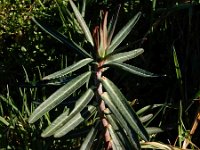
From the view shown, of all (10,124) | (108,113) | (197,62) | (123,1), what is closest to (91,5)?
(123,1)

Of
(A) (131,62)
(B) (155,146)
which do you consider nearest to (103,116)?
(B) (155,146)

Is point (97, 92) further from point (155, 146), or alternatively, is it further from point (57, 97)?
point (155, 146)

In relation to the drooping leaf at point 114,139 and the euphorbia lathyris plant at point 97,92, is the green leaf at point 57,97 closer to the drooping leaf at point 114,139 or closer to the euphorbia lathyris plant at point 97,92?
the euphorbia lathyris plant at point 97,92

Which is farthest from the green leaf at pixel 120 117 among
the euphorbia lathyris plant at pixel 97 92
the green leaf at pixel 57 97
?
the green leaf at pixel 57 97

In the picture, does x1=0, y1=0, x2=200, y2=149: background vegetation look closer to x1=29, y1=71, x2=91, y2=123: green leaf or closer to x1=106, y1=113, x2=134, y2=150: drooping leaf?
x1=106, y1=113, x2=134, y2=150: drooping leaf

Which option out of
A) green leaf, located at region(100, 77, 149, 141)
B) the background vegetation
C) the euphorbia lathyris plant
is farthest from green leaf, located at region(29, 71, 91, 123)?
the background vegetation

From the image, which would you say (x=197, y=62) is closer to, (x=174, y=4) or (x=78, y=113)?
(x=174, y=4)

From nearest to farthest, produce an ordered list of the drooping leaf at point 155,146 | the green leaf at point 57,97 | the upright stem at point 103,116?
the green leaf at point 57,97 → the upright stem at point 103,116 → the drooping leaf at point 155,146
